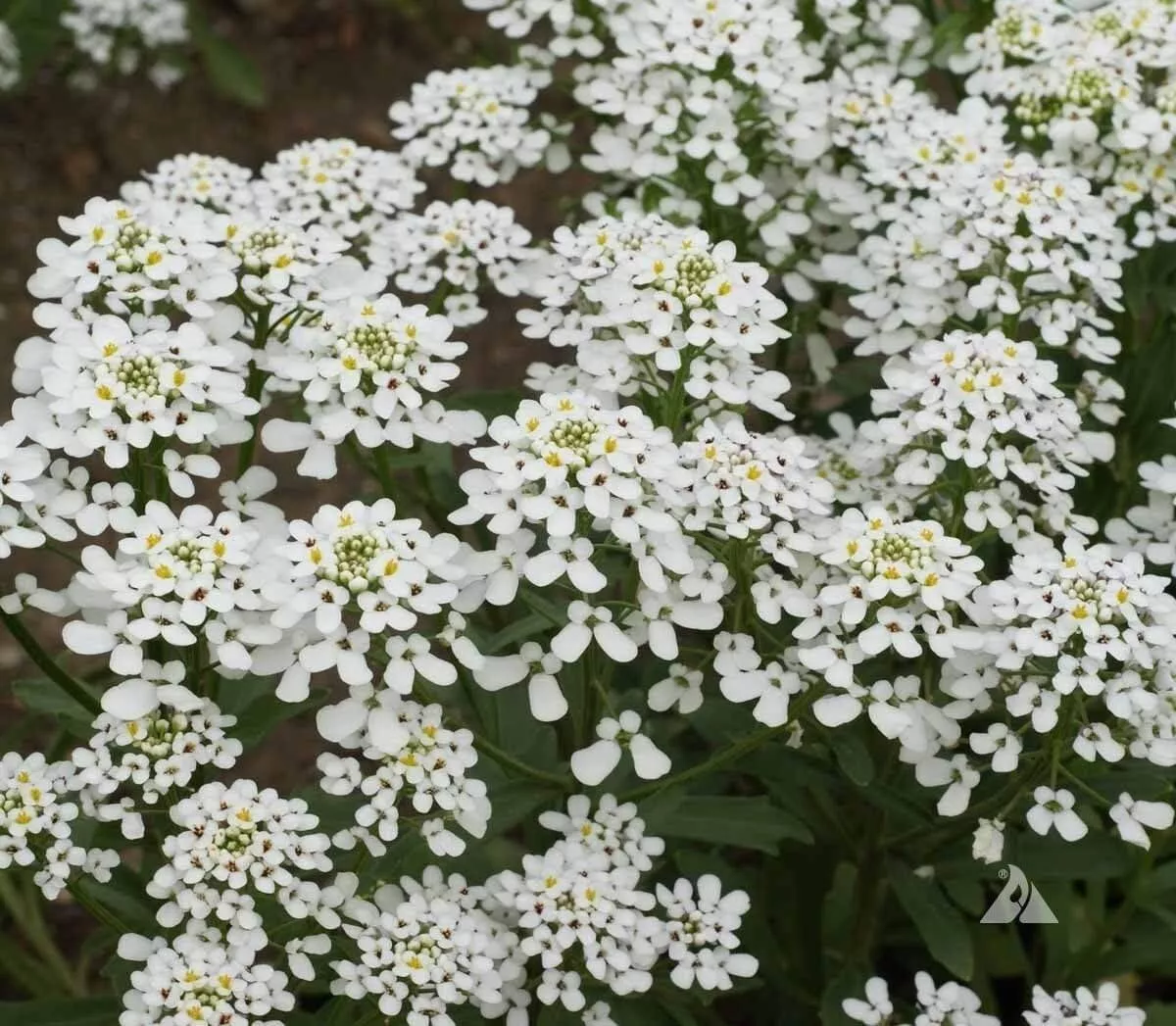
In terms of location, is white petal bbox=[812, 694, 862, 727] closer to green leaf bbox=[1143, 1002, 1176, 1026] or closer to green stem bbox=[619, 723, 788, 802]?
green stem bbox=[619, 723, 788, 802]

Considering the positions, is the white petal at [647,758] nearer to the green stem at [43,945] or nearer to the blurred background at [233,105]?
the green stem at [43,945]

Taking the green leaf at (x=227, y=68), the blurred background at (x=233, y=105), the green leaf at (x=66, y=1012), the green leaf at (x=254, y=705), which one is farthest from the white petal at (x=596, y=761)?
the green leaf at (x=227, y=68)

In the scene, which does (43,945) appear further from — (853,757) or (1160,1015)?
(1160,1015)

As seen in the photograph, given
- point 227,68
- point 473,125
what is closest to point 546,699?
point 473,125

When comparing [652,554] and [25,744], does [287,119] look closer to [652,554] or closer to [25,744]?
[25,744]

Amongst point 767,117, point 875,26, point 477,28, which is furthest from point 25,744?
point 477,28

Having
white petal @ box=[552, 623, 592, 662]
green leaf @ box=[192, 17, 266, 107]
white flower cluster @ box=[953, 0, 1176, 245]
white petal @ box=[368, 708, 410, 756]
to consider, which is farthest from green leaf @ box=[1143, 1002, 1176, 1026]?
green leaf @ box=[192, 17, 266, 107]
